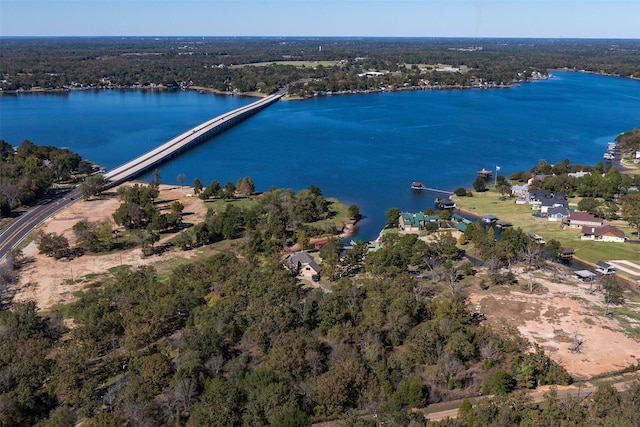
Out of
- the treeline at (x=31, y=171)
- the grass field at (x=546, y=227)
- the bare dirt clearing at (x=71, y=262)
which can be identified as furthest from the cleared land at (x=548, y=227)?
the treeline at (x=31, y=171)

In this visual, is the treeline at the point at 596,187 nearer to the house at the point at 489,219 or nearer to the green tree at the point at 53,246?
the house at the point at 489,219

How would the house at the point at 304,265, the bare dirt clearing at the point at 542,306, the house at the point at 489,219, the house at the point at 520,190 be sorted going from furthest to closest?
the house at the point at 520,190 → the house at the point at 489,219 → the house at the point at 304,265 → the bare dirt clearing at the point at 542,306

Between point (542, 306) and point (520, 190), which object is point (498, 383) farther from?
point (520, 190)

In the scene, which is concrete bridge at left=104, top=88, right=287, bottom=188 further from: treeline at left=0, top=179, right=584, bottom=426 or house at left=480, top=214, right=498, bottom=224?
house at left=480, top=214, right=498, bottom=224

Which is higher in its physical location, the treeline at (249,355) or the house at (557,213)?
the house at (557,213)

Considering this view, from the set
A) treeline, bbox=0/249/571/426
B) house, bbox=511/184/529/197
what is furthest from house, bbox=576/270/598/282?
house, bbox=511/184/529/197

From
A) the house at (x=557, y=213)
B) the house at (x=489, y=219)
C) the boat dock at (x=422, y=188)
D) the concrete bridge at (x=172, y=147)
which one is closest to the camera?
the house at (x=557, y=213)

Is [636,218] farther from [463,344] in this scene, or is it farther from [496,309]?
[463,344]

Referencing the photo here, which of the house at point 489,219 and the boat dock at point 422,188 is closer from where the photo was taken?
the house at point 489,219
